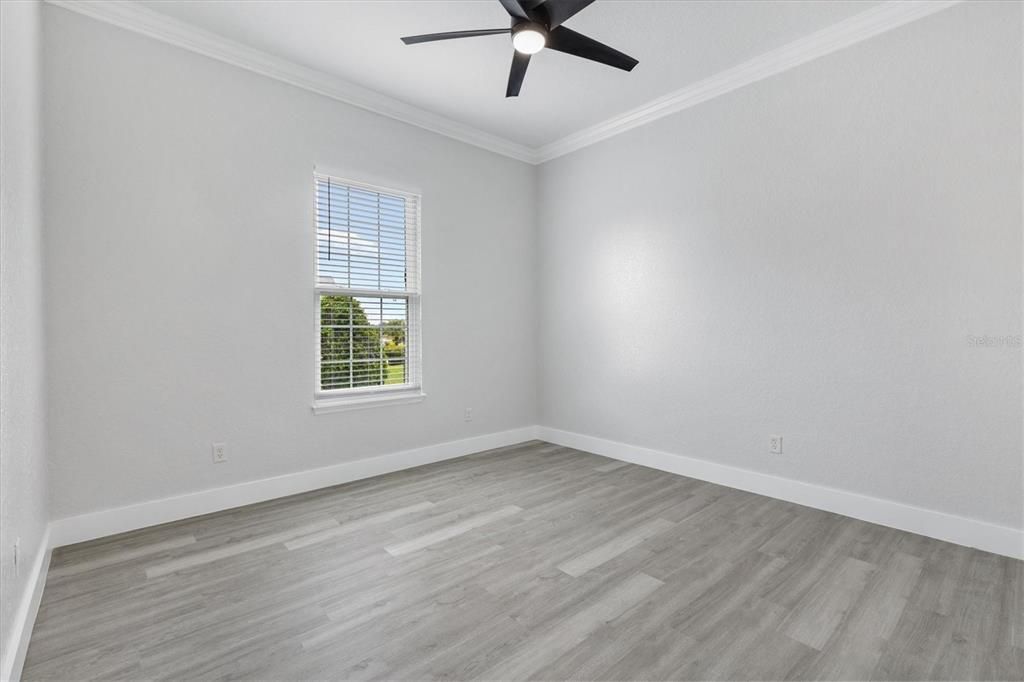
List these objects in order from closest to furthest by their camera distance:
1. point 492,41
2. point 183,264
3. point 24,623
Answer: point 24,623, point 183,264, point 492,41

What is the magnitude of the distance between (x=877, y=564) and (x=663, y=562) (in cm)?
105

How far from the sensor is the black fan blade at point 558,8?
2.12 m

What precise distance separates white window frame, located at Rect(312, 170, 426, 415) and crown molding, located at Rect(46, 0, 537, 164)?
0.61 metres

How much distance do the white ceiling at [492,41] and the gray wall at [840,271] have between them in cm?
36

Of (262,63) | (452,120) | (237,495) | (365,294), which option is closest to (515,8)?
(262,63)

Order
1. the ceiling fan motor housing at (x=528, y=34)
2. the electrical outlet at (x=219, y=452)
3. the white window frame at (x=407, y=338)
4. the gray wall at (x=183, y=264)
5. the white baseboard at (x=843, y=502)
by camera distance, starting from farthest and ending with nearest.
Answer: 1. the white window frame at (x=407, y=338)
2. the electrical outlet at (x=219, y=452)
3. the gray wall at (x=183, y=264)
4. the white baseboard at (x=843, y=502)
5. the ceiling fan motor housing at (x=528, y=34)

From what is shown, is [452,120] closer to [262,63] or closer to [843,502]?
[262,63]

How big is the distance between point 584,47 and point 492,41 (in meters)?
0.86

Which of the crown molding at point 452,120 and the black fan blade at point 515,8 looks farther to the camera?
the crown molding at point 452,120

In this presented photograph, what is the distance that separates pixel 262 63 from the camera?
3.25 meters

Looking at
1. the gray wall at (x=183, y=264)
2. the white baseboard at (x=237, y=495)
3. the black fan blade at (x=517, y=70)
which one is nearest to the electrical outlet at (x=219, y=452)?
the gray wall at (x=183, y=264)

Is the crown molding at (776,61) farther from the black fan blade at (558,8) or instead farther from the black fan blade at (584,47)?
the black fan blade at (558,8)


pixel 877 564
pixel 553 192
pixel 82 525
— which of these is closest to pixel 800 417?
pixel 877 564

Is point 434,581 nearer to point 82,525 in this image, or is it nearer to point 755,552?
point 755,552
